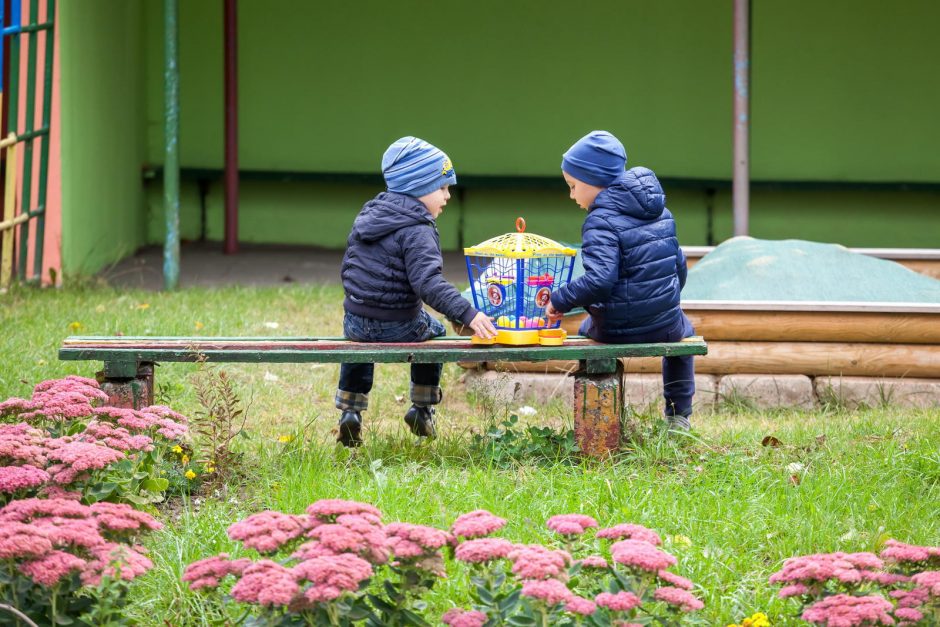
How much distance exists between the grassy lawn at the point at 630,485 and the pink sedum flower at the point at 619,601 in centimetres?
54

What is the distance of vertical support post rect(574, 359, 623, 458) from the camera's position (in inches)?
183

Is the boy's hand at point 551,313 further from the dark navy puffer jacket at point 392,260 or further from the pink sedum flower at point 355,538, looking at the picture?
the pink sedum flower at point 355,538

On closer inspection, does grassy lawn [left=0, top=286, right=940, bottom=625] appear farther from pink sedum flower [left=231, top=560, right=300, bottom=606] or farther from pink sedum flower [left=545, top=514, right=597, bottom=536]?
pink sedum flower [left=231, top=560, right=300, bottom=606]

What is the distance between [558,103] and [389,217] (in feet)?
22.8

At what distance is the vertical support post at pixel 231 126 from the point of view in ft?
35.1

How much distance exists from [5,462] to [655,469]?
2158mm

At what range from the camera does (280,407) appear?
5.91m

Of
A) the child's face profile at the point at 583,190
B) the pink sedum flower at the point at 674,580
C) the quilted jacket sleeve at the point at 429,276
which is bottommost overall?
the pink sedum flower at the point at 674,580

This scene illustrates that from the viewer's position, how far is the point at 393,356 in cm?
459

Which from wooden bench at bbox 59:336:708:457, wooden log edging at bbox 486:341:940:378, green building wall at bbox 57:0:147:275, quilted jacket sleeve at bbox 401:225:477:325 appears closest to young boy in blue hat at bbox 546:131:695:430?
wooden bench at bbox 59:336:708:457

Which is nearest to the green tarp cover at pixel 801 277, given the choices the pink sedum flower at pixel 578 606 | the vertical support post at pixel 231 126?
the pink sedum flower at pixel 578 606

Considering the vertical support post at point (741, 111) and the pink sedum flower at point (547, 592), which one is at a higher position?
the vertical support post at point (741, 111)

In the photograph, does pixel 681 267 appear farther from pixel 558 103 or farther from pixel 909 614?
pixel 558 103

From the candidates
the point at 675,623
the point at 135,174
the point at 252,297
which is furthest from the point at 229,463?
the point at 135,174
